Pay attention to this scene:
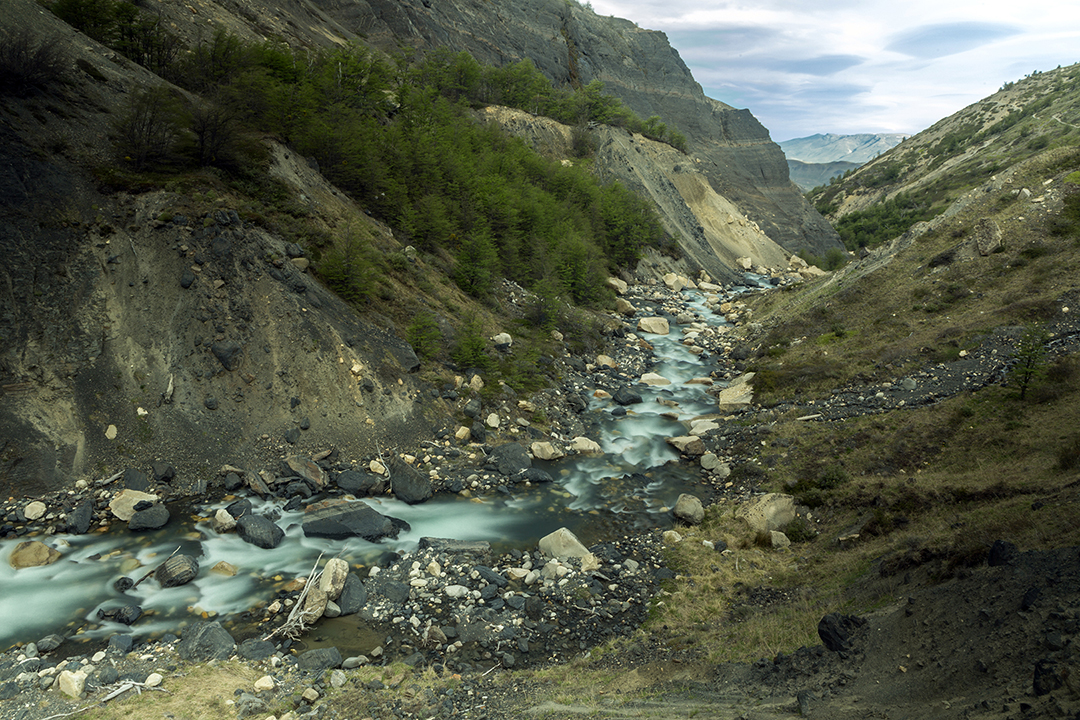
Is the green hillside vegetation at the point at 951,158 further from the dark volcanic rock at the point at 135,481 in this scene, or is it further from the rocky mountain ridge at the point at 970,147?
the dark volcanic rock at the point at 135,481

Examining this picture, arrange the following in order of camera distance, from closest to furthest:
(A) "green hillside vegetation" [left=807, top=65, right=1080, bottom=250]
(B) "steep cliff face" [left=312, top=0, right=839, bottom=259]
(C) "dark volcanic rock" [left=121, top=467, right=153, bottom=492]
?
(C) "dark volcanic rock" [left=121, top=467, right=153, bottom=492] < (B) "steep cliff face" [left=312, top=0, right=839, bottom=259] < (A) "green hillside vegetation" [left=807, top=65, right=1080, bottom=250]

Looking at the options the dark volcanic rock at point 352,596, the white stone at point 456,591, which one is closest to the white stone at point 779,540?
the white stone at point 456,591

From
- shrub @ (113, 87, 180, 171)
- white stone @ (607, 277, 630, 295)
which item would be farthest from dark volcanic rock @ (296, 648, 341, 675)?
white stone @ (607, 277, 630, 295)

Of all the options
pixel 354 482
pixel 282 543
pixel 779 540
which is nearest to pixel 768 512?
pixel 779 540

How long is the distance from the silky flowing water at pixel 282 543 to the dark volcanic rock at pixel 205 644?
789mm

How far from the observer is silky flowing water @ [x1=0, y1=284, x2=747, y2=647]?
9.24 metres

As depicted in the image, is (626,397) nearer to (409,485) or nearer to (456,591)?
(409,485)

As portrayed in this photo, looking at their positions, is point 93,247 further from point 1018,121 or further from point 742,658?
point 1018,121

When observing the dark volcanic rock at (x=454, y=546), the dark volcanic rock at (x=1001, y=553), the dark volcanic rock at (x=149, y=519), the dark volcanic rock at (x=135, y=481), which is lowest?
the dark volcanic rock at (x=454, y=546)

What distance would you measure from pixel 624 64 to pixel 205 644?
3573 inches

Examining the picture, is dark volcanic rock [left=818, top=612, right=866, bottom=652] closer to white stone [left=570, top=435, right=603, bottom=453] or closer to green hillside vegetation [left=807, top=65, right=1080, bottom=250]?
white stone [left=570, top=435, right=603, bottom=453]

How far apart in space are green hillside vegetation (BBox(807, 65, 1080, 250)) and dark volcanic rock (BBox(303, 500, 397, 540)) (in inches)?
2548

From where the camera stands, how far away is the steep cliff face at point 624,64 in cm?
5436

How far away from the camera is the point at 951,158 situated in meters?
91.6
